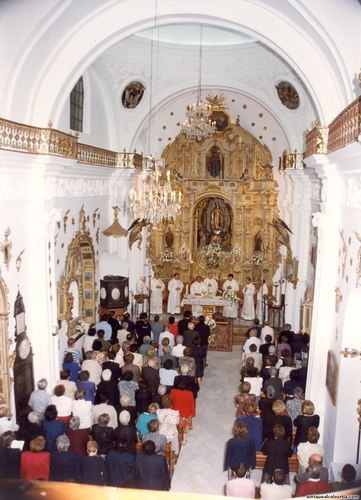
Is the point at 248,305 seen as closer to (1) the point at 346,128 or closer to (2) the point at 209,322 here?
(2) the point at 209,322

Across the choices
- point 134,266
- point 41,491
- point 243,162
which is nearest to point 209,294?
point 134,266

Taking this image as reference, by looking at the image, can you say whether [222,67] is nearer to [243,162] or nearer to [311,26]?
[243,162]

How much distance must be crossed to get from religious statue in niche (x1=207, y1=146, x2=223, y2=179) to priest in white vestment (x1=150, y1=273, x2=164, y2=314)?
5.02 meters

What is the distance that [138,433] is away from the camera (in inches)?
337

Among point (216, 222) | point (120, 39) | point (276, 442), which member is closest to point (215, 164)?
point (216, 222)

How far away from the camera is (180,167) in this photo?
2055cm

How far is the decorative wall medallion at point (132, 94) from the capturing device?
16.4 metres

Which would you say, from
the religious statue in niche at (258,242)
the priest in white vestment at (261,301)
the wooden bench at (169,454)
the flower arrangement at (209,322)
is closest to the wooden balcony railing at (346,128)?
the wooden bench at (169,454)

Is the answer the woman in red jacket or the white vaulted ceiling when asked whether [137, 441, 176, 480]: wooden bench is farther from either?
the white vaulted ceiling

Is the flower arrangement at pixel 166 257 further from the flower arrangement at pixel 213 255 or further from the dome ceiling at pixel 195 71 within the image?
the dome ceiling at pixel 195 71

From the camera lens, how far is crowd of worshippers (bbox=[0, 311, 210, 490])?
7.00m

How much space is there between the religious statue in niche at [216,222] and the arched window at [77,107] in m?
7.84

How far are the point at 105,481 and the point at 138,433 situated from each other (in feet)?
4.68

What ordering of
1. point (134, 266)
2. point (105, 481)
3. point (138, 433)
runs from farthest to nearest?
point (134, 266) < point (138, 433) < point (105, 481)
